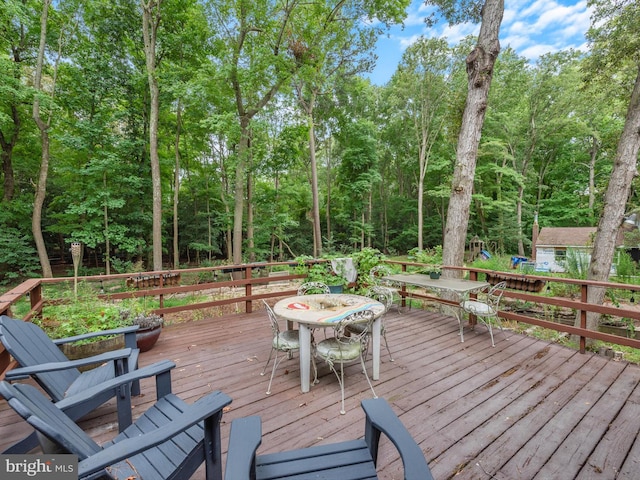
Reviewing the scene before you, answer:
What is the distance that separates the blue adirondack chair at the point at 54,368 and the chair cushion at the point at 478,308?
11.8 ft

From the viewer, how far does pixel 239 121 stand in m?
8.65

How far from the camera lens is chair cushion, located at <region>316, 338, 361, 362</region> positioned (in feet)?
7.85

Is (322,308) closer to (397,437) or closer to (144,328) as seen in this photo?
(397,437)

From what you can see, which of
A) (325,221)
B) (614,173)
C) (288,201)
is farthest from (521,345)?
(325,221)

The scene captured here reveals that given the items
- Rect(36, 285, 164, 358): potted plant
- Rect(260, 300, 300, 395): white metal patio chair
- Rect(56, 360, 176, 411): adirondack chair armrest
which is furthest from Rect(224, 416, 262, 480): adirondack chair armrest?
Rect(36, 285, 164, 358): potted plant

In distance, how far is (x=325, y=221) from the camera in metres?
18.4

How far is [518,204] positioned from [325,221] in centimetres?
1196

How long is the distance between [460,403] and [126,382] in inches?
94.4

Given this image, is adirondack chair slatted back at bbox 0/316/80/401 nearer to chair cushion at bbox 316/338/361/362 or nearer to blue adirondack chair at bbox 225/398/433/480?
blue adirondack chair at bbox 225/398/433/480

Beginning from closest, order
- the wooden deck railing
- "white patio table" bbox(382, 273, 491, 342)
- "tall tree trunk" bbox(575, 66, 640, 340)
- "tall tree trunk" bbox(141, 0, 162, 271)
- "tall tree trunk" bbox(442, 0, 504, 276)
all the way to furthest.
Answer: the wooden deck railing < "white patio table" bbox(382, 273, 491, 342) < "tall tree trunk" bbox(575, 66, 640, 340) < "tall tree trunk" bbox(442, 0, 504, 276) < "tall tree trunk" bbox(141, 0, 162, 271)

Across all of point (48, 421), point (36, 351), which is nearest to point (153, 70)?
point (36, 351)

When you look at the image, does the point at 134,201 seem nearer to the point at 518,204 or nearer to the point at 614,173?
the point at 614,173

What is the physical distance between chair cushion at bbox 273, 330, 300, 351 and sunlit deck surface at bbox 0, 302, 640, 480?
0.33 m

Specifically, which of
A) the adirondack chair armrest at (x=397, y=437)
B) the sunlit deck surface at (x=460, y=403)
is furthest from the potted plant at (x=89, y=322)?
the adirondack chair armrest at (x=397, y=437)
